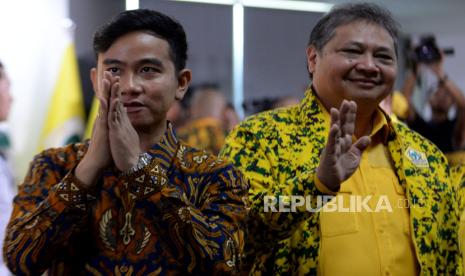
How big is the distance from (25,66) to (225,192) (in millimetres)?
3488

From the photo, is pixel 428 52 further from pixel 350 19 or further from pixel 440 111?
pixel 350 19

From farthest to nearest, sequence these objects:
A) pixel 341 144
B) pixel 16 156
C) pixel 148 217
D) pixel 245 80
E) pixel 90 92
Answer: pixel 245 80 → pixel 90 92 → pixel 16 156 → pixel 341 144 → pixel 148 217

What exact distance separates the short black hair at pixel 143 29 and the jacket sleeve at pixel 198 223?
0.33 m

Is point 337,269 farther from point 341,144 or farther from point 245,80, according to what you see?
point 245,80

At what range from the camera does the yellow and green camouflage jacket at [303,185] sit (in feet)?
5.72

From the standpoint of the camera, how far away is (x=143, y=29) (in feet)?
5.25

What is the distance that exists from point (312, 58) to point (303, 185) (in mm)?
536

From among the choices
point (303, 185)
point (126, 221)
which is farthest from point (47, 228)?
point (303, 185)

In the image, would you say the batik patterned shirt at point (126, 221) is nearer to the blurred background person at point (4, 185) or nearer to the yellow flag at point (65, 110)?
the blurred background person at point (4, 185)

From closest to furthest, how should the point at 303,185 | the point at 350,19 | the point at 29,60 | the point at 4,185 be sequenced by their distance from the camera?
the point at 303,185, the point at 350,19, the point at 4,185, the point at 29,60

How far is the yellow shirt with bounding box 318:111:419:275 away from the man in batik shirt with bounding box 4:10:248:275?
366 millimetres

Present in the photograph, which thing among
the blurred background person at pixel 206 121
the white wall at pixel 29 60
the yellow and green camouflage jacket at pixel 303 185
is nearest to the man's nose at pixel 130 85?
the yellow and green camouflage jacket at pixel 303 185

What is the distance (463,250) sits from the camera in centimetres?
206

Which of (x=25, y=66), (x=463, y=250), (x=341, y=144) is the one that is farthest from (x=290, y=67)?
(x=341, y=144)
